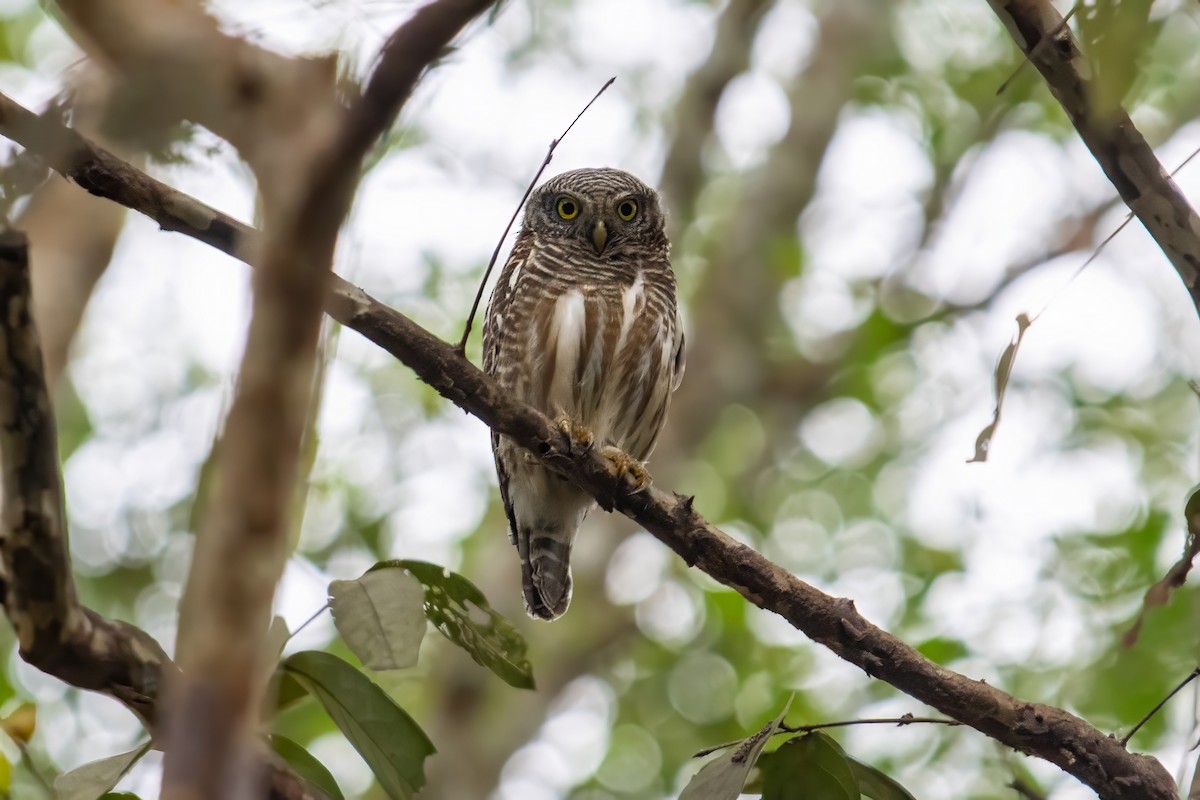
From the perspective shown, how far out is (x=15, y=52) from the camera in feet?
27.9

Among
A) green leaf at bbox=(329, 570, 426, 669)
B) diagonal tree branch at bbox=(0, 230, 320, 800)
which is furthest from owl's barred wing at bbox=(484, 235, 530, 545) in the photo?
diagonal tree branch at bbox=(0, 230, 320, 800)

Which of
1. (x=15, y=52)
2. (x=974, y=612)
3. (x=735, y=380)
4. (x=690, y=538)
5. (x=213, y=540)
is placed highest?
(x=15, y=52)

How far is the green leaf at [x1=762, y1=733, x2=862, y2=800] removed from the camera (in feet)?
8.73

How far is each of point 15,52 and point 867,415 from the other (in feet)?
24.5

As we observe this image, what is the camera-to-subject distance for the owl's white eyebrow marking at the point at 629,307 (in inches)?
198

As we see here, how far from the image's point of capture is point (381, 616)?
8.27ft

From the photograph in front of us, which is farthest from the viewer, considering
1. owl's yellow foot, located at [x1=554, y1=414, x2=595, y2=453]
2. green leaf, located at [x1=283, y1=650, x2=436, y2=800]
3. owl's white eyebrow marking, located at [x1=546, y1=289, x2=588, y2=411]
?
owl's white eyebrow marking, located at [x1=546, y1=289, x2=588, y2=411]

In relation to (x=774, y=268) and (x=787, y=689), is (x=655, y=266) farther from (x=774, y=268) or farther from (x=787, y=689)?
(x=787, y=689)

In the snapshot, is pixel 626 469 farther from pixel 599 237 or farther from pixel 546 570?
pixel 599 237

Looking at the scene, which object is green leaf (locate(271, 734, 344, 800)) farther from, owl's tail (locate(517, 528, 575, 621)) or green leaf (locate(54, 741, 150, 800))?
owl's tail (locate(517, 528, 575, 621))

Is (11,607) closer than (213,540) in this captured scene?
No

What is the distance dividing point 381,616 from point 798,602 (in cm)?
120

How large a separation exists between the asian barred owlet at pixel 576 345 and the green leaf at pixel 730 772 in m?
2.07

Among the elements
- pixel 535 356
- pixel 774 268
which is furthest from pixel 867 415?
pixel 535 356
